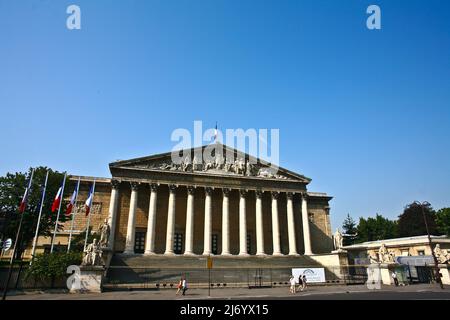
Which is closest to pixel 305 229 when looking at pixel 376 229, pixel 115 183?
pixel 115 183

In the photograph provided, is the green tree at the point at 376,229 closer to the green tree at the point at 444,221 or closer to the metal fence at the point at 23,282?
the green tree at the point at 444,221

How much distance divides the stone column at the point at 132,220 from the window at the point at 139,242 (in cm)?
257

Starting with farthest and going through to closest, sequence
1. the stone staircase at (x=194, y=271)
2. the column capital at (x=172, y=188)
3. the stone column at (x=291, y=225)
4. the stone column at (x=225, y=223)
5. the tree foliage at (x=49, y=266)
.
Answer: the stone column at (x=291, y=225) → the column capital at (x=172, y=188) → the stone column at (x=225, y=223) → the stone staircase at (x=194, y=271) → the tree foliage at (x=49, y=266)

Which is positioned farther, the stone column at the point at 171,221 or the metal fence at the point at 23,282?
the stone column at the point at 171,221

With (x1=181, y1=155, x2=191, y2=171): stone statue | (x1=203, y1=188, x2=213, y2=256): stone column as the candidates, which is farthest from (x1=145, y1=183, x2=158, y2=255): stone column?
(x1=203, y1=188, x2=213, y2=256): stone column

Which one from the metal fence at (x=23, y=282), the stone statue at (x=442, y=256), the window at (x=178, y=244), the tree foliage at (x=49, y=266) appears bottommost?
the metal fence at (x=23, y=282)

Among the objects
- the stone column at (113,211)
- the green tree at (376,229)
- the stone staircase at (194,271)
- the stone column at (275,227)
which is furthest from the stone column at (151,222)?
the green tree at (376,229)

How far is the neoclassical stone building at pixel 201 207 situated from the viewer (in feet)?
106

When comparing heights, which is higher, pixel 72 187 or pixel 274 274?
pixel 72 187

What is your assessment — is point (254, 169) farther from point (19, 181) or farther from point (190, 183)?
point (19, 181)

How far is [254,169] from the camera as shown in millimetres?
37781
